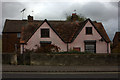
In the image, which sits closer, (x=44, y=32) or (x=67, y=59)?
(x=67, y=59)

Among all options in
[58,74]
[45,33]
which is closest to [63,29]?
[45,33]

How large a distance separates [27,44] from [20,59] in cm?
Result: 835

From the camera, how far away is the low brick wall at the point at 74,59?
64.4 feet

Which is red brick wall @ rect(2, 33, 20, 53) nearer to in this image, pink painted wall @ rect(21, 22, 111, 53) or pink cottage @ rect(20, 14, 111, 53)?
pink cottage @ rect(20, 14, 111, 53)

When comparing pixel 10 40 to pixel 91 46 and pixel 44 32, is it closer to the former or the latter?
pixel 44 32

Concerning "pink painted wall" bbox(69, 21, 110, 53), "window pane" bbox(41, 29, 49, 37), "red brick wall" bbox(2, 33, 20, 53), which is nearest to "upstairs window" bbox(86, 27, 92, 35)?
"pink painted wall" bbox(69, 21, 110, 53)

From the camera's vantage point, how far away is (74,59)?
19891mm

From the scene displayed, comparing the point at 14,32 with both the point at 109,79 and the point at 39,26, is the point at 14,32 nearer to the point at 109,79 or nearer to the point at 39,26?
the point at 39,26

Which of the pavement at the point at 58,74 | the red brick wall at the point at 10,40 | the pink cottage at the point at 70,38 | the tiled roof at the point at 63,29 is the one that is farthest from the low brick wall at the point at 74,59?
the red brick wall at the point at 10,40

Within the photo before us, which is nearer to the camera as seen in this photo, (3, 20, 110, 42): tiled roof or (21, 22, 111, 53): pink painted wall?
(21, 22, 111, 53): pink painted wall

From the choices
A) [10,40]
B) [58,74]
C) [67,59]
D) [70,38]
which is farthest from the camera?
[10,40]

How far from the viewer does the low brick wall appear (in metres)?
19.6

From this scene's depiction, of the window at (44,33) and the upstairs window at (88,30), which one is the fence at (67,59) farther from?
the upstairs window at (88,30)

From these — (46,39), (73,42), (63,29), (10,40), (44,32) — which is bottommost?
(73,42)
